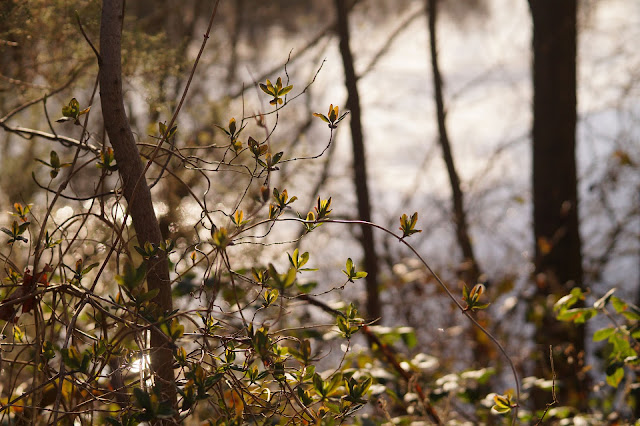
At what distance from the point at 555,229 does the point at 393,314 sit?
1.25 meters

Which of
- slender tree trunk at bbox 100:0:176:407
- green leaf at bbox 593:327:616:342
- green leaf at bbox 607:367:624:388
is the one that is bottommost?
green leaf at bbox 607:367:624:388

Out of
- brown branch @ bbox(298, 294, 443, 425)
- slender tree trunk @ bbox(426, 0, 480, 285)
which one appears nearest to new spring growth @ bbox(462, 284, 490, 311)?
brown branch @ bbox(298, 294, 443, 425)

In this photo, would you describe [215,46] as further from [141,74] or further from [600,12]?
A: [600,12]

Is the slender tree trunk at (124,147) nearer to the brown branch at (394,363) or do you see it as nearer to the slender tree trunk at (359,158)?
the brown branch at (394,363)

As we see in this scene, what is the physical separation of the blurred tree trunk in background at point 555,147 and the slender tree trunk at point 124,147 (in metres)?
2.62

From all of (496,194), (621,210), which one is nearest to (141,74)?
(496,194)

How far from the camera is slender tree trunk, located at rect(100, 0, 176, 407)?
43.4 inches

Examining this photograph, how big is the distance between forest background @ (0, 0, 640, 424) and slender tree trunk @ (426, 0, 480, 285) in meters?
0.02

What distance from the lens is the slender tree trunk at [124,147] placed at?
1104 mm

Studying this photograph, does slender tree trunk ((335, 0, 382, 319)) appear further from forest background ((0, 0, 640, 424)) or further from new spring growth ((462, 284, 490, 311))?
new spring growth ((462, 284, 490, 311))

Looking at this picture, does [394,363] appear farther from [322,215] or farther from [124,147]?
[124,147]

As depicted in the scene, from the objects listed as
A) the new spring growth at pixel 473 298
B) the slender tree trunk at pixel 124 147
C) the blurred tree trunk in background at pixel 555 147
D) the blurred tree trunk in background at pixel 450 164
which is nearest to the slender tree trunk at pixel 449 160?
the blurred tree trunk in background at pixel 450 164

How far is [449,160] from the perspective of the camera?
13.2 feet

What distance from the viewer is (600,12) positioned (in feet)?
16.9
